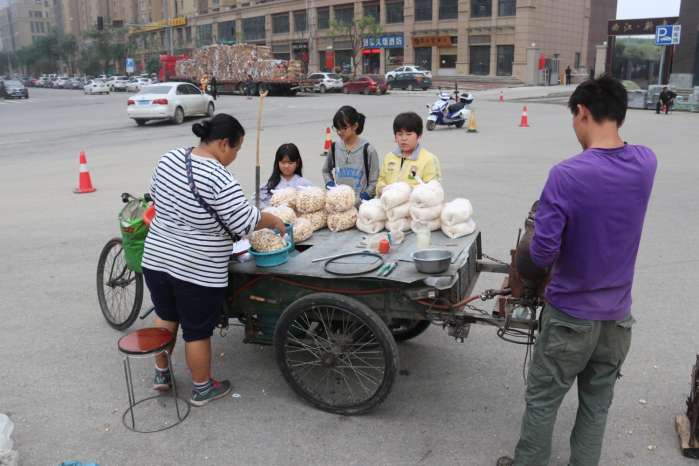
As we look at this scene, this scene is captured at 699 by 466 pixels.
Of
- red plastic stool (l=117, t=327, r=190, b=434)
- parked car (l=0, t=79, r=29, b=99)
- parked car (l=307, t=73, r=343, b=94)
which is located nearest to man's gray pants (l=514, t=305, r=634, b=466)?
red plastic stool (l=117, t=327, r=190, b=434)

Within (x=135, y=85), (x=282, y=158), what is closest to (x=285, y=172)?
(x=282, y=158)

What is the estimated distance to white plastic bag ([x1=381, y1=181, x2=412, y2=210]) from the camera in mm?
3854

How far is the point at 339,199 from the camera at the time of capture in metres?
4.06

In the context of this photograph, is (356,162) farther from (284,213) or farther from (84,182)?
(84,182)

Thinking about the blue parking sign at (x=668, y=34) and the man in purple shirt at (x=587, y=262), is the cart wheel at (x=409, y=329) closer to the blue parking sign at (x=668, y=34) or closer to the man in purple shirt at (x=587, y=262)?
the man in purple shirt at (x=587, y=262)

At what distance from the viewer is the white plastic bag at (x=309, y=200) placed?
4094mm

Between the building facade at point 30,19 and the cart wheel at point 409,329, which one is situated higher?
the building facade at point 30,19

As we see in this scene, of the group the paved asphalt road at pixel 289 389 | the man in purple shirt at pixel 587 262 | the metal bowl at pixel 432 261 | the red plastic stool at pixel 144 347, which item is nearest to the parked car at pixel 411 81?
the paved asphalt road at pixel 289 389

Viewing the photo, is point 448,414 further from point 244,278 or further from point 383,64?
point 383,64

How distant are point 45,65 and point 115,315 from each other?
444 feet

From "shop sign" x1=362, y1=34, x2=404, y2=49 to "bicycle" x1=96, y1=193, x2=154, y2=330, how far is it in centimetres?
5544

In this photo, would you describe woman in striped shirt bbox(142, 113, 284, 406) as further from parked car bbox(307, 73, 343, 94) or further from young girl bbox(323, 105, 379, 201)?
parked car bbox(307, 73, 343, 94)

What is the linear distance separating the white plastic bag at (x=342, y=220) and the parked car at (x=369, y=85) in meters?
36.7

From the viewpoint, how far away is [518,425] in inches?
135
